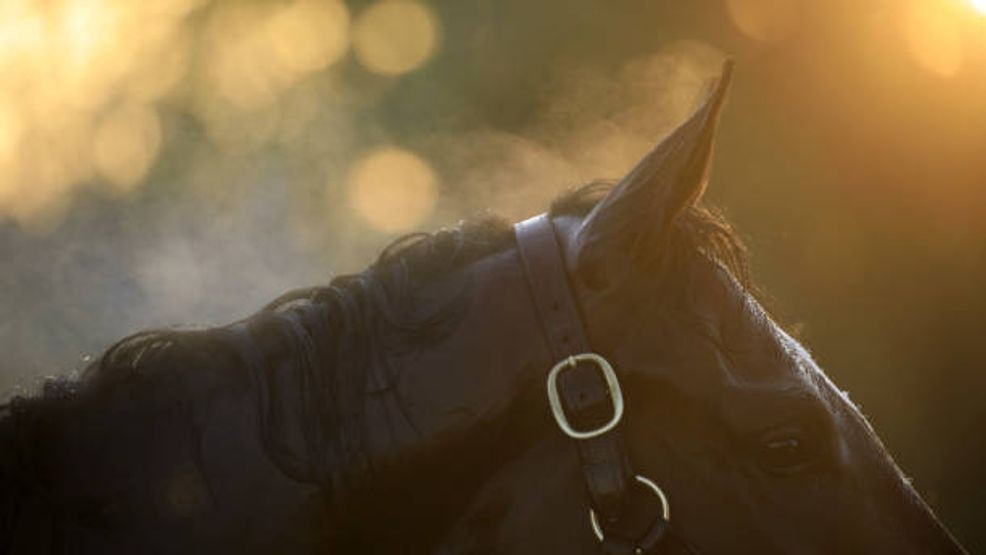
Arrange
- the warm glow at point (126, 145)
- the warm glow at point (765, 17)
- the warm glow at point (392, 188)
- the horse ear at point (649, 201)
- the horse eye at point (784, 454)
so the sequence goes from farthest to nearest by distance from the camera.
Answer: the warm glow at point (392, 188) → the warm glow at point (765, 17) → the warm glow at point (126, 145) → the horse eye at point (784, 454) → the horse ear at point (649, 201)

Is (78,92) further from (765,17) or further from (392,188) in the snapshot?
(765,17)

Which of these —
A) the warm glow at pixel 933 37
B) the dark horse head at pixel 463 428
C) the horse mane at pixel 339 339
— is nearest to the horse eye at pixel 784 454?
the dark horse head at pixel 463 428

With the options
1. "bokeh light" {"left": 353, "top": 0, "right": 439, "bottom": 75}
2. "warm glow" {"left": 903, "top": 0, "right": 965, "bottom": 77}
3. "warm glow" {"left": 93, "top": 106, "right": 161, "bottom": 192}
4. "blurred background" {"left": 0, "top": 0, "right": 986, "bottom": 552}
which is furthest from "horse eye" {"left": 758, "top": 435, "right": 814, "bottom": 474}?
"bokeh light" {"left": 353, "top": 0, "right": 439, "bottom": 75}

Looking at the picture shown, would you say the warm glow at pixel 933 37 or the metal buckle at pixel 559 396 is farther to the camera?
the warm glow at pixel 933 37

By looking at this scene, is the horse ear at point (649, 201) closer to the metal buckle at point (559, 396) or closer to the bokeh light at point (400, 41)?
the metal buckle at point (559, 396)

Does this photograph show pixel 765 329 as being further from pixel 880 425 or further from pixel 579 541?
pixel 880 425

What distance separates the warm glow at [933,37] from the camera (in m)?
7.26

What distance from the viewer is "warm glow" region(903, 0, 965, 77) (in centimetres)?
726

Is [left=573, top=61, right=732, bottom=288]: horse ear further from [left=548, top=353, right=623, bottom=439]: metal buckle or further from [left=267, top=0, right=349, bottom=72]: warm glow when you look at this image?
[left=267, top=0, right=349, bottom=72]: warm glow

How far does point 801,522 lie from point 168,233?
6.26m

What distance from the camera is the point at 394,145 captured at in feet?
25.9

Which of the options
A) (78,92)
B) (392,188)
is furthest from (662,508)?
(78,92)

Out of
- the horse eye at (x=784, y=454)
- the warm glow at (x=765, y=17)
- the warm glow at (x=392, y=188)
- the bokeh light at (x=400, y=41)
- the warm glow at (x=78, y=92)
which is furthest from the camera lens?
the bokeh light at (x=400, y=41)

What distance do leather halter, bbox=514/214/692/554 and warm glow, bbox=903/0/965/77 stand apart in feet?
22.9
